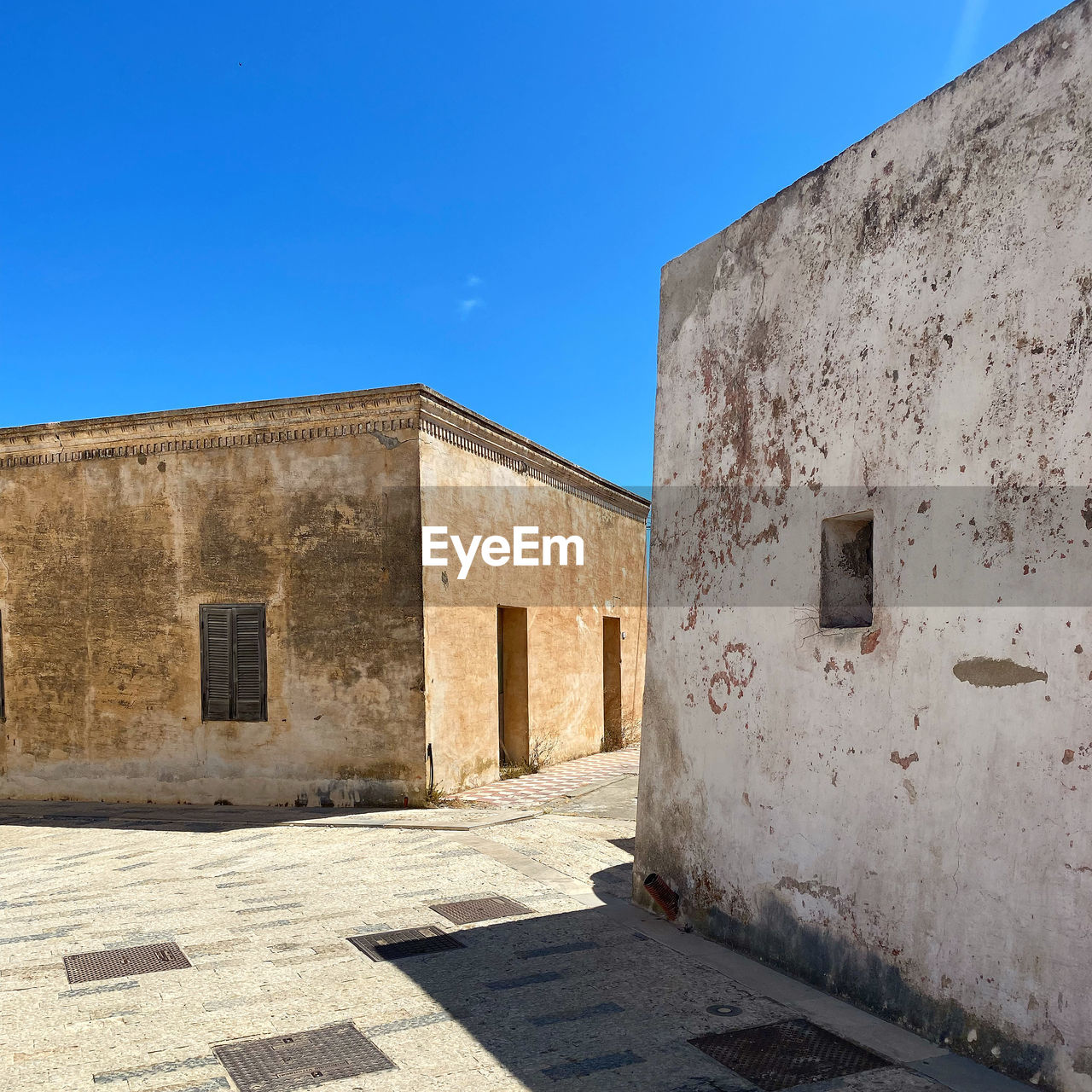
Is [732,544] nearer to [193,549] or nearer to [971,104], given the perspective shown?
[971,104]

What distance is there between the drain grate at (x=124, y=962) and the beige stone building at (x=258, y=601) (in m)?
4.50

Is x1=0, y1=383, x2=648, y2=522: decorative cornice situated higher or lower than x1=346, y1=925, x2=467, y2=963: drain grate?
higher

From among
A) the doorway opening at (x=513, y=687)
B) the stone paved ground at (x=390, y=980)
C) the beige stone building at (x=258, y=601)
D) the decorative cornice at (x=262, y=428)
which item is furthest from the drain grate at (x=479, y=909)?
the doorway opening at (x=513, y=687)

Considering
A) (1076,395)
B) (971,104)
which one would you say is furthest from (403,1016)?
(971,104)

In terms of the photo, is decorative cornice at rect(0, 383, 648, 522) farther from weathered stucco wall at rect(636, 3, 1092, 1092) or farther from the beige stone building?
weathered stucco wall at rect(636, 3, 1092, 1092)

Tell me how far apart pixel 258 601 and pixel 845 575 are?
7.02 m

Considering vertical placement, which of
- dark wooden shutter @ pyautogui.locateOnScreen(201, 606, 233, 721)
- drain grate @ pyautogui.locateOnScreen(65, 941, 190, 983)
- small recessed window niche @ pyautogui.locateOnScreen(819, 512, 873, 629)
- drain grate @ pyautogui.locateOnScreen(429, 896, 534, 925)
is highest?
small recessed window niche @ pyautogui.locateOnScreen(819, 512, 873, 629)

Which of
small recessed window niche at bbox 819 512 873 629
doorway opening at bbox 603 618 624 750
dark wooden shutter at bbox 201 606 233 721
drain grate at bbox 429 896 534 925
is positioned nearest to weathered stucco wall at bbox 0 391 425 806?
dark wooden shutter at bbox 201 606 233 721

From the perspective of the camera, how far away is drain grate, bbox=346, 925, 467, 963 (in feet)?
15.8

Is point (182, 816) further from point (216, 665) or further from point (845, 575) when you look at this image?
point (845, 575)

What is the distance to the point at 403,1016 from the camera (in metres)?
3.96

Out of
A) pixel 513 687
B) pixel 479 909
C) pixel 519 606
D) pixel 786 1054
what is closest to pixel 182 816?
pixel 513 687

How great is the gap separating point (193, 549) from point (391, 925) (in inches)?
236

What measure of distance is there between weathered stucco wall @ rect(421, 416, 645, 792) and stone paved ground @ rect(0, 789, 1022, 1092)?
2694 mm
